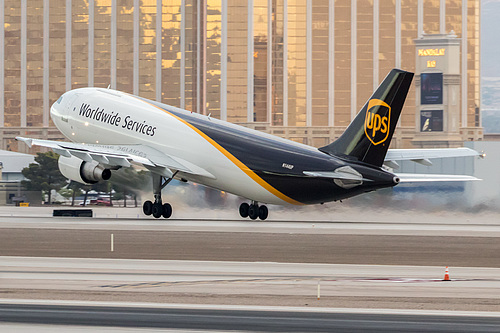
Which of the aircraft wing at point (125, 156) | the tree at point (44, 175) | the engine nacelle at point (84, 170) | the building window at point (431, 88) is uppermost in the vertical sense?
the building window at point (431, 88)

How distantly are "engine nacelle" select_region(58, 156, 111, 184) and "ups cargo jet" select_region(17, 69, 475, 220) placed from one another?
6cm

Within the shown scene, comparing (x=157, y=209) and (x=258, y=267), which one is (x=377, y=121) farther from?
(x=258, y=267)

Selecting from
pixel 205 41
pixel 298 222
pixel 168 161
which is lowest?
pixel 298 222

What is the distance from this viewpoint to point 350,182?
48031 millimetres

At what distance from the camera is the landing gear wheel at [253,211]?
56.4 metres

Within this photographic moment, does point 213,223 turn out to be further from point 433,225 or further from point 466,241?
Result: point 466,241

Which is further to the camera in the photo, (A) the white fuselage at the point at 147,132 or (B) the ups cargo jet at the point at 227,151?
(A) the white fuselage at the point at 147,132

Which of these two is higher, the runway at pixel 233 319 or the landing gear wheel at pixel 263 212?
the runway at pixel 233 319

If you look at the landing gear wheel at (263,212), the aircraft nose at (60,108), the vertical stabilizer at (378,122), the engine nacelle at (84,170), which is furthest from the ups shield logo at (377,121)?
the aircraft nose at (60,108)

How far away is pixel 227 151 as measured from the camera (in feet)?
173

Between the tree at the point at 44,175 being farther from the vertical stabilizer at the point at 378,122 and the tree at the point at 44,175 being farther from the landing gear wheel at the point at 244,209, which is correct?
the vertical stabilizer at the point at 378,122

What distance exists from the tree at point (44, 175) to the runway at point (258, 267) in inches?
3654

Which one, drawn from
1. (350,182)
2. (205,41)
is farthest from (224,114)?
(350,182)

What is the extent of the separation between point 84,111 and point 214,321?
41.5 meters
